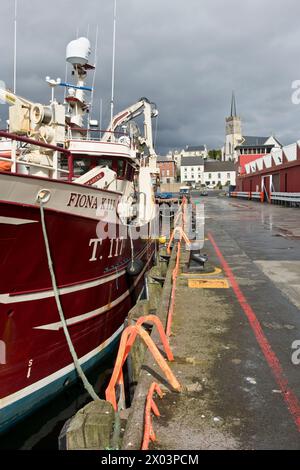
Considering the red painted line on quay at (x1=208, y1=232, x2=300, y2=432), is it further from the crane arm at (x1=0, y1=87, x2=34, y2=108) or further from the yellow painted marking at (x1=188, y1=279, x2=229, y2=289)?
the crane arm at (x1=0, y1=87, x2=34, y2=108)

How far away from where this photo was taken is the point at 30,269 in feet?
17.7

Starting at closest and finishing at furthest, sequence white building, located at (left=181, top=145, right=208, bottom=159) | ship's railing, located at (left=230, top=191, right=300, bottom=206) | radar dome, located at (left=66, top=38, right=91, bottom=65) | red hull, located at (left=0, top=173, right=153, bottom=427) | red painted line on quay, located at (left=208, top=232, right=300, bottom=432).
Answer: red painted line on quay, located at (left=208, top=232, right=300, bottom=432)
red hull, located at (left=0, top=173, right=153, bottom=427)
radar dome, located at (left=66, top=38, right=91, bottom=65)
ship's railing, located at (left=230, top=191, right=300, bottom=206)
white building, located at (left=181, top=145, right=208, bottom=159)

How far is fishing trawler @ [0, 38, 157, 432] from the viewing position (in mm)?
5164

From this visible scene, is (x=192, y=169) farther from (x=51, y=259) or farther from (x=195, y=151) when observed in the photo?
(x=51, y=259)

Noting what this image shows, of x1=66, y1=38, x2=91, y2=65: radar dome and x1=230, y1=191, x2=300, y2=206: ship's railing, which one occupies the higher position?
x1=66, y1=38, x2=91, y2=65: radar dome

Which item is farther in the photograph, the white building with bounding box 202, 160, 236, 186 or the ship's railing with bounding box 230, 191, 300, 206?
the white building with bounding box 202, 160, 236, 186

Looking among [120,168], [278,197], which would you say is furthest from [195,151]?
[120,168]

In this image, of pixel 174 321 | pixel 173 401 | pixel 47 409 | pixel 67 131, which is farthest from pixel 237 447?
pixel 67 131

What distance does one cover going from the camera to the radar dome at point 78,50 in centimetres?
1116

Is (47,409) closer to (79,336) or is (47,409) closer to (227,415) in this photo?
(79,336)

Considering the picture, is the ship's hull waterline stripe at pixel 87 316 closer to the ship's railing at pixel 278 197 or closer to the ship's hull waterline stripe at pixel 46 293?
the ship's hull waterline stripe at pixel 46 293

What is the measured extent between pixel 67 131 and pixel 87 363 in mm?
5504

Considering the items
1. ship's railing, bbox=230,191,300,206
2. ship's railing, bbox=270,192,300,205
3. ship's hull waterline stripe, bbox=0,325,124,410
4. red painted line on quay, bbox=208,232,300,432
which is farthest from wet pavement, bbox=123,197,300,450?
ship's railing, bbox=230,191,300,206

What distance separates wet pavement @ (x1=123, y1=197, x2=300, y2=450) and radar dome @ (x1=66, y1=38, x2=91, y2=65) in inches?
273
